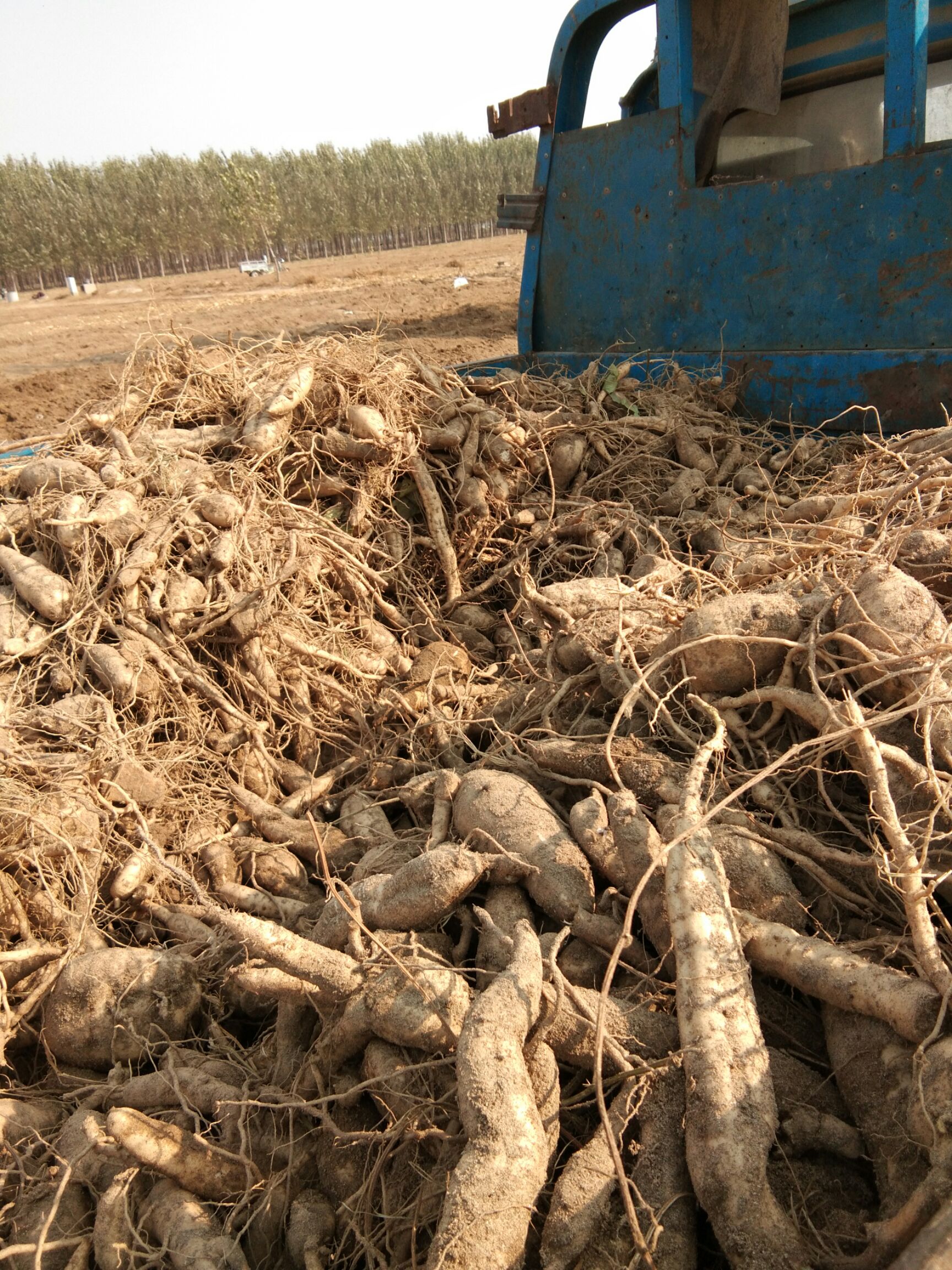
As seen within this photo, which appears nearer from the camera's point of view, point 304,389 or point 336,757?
point 336,757

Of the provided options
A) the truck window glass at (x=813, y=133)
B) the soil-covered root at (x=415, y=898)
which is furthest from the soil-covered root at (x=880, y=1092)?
the truck window glass at (x=813, y=133)

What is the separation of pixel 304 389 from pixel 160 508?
3.24 ft

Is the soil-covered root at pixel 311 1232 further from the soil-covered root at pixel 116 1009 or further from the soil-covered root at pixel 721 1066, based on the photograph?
the soil-covered root at pixel 721 1066

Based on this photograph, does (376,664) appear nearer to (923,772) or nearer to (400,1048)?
(400,1048)

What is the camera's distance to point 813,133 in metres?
4.67

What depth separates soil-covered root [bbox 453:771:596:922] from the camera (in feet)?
6.71

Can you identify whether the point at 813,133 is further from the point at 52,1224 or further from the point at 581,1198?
the point at 52,1224

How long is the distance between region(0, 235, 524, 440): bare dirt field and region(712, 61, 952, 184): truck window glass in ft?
7.71

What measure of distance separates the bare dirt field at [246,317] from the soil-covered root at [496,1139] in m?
3.86

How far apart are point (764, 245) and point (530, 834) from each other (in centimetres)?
371

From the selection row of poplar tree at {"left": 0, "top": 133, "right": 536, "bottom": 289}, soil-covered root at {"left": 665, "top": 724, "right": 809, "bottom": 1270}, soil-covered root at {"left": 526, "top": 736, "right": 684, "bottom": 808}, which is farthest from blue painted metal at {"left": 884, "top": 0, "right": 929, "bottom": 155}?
row of poplar tree at {"left": 0, "top": 133, "right": 536, "bottom": 289}

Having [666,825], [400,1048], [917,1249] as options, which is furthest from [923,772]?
[400,1048]

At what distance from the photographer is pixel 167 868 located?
8.04 feet

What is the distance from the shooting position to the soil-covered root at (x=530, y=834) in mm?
2045
